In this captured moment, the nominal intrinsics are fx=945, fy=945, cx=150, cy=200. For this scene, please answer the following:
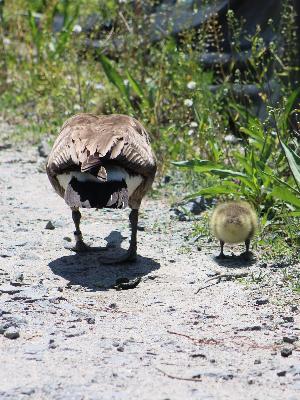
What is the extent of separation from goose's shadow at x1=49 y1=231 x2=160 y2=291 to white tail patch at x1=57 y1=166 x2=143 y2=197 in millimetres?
548

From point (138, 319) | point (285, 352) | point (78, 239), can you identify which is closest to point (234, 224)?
point (78, 239)

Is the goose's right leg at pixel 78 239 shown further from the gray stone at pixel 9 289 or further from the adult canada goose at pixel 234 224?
the gray stone at pixel 9 289

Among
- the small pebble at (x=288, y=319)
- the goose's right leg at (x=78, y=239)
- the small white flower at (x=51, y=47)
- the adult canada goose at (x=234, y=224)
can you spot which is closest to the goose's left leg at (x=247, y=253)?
the adult canada goose at (x=234, y=224)

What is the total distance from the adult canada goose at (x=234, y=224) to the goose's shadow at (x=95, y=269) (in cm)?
52

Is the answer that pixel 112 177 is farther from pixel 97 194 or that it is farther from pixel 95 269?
pixel 95 269

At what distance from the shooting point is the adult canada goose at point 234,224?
6.79 metres

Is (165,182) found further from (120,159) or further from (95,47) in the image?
(95,47)

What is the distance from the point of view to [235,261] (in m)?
6.91

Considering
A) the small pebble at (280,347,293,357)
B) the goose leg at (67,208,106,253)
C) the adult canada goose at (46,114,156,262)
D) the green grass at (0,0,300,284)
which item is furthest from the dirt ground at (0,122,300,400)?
the green grass at (0,0,300,284)

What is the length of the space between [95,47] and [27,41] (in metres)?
0.95

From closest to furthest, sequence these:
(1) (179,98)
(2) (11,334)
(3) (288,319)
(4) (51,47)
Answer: (2) (11,334) → (3) (288,319) → (1) (179,98) → (4) (51,47)

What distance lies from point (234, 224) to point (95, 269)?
1.06m

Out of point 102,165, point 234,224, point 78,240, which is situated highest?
point 102,165

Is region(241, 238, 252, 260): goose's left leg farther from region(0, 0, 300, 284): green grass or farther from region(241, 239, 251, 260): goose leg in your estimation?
region(0, 0, 300, 284): green grass
